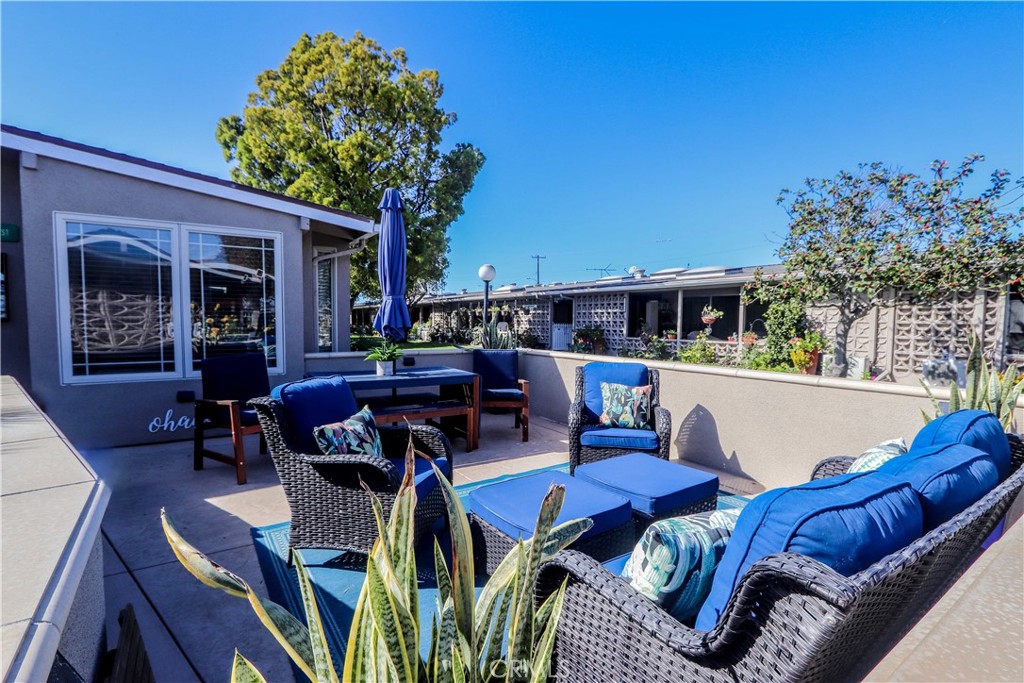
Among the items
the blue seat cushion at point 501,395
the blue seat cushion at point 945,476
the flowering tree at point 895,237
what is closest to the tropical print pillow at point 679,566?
the blue seat cushion at point 945,476

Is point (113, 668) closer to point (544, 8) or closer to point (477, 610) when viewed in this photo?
point (477, 610)

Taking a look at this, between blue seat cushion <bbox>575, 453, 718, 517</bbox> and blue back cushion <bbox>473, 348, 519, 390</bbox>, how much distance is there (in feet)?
10.6

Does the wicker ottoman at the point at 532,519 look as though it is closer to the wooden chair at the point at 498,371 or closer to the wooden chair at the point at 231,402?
the wooden chair at the point at 231,402

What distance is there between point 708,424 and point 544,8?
23.2 ft

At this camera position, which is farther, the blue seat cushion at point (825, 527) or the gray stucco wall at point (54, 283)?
the gray stucco wall at point (54, 283)

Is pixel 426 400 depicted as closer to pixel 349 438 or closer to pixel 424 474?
pixel 349 438

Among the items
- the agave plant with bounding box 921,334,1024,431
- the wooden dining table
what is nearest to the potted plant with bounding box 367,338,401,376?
the wooden dining table

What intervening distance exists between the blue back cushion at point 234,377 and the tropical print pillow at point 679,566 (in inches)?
195

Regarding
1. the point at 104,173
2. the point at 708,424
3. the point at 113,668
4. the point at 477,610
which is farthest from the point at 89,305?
the point at 708,424

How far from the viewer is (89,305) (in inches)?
208

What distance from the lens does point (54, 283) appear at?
16.6 feet

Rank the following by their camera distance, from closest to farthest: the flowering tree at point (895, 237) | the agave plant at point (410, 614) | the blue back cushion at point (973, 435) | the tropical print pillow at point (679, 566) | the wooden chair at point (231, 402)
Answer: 1. the agave plant at point (410, 614)
2. the tropical print pillow at point (679, 566)
3. the blue back cushion at point (973, 435)
4. the wooden chair at point (231, 402)
5. the flowering tree at point (895, 237)

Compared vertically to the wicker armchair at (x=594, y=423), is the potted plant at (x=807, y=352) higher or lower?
higher

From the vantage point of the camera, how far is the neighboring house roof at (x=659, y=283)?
12.0 metres
